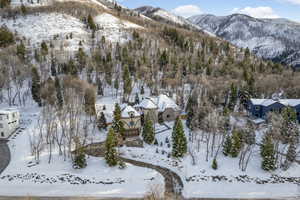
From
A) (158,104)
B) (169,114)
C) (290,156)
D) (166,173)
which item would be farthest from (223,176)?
(158,104)

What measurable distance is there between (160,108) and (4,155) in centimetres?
2504

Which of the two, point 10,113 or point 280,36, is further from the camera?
point 280,36

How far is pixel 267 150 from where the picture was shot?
1070 inches

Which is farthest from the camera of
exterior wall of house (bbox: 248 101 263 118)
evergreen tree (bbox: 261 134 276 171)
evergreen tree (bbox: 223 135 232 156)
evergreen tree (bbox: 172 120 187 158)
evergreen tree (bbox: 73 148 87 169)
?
exterior wall of house (bbox: 248 101 263 118)

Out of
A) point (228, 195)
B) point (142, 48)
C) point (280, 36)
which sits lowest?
point (228, 195)

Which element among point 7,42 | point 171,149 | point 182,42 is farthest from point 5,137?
point 182,42

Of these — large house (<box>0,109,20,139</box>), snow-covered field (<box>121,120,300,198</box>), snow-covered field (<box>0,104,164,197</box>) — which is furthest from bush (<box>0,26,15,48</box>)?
snow-covered field (<box>121,120,300,198</box>)

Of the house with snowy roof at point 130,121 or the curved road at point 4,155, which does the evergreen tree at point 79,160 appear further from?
the house with snowy roof at point 130,121

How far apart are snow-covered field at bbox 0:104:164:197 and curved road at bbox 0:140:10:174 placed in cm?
63

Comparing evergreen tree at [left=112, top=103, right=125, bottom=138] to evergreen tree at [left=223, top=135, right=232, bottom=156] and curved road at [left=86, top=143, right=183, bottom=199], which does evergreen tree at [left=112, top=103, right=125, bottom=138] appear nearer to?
curved road at [left=86, top=143, right=183, bottom=199]

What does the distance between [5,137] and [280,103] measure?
45.6 m

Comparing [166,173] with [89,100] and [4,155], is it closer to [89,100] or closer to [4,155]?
[89,100]

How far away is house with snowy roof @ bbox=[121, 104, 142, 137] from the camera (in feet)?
120

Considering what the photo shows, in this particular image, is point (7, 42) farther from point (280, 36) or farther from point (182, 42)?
point (280, 36)
